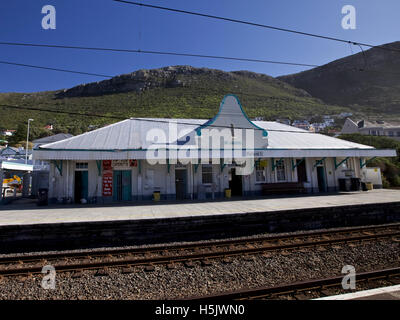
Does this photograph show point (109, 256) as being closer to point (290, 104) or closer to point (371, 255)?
point (371, 255)

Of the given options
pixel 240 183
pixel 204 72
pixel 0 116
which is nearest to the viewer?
pixel 240 183

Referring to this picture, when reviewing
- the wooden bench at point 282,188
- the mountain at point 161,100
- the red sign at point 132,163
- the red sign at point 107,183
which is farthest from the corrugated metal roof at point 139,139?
the mountain at point 161,100

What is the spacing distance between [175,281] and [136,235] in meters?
3.66

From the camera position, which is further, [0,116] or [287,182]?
[0,116]

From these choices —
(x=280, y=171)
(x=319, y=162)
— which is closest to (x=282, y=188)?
(x=280, y=171)

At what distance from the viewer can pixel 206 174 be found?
17.0m

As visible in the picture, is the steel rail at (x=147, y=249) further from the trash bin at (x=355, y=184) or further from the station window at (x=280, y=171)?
the trash bin at (x=355, y=184)

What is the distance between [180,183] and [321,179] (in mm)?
12386

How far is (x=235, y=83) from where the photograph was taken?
74.9 meters

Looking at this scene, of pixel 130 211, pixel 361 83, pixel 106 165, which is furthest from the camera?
pixel 361 83

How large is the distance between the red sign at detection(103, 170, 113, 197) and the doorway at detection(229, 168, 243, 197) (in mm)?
9015

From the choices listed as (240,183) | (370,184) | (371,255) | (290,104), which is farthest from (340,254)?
(290,104)

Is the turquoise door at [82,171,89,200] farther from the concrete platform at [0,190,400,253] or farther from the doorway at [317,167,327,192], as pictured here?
the doorway at [317,167,327,192]

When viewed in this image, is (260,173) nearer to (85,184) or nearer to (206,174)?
(206,174)
